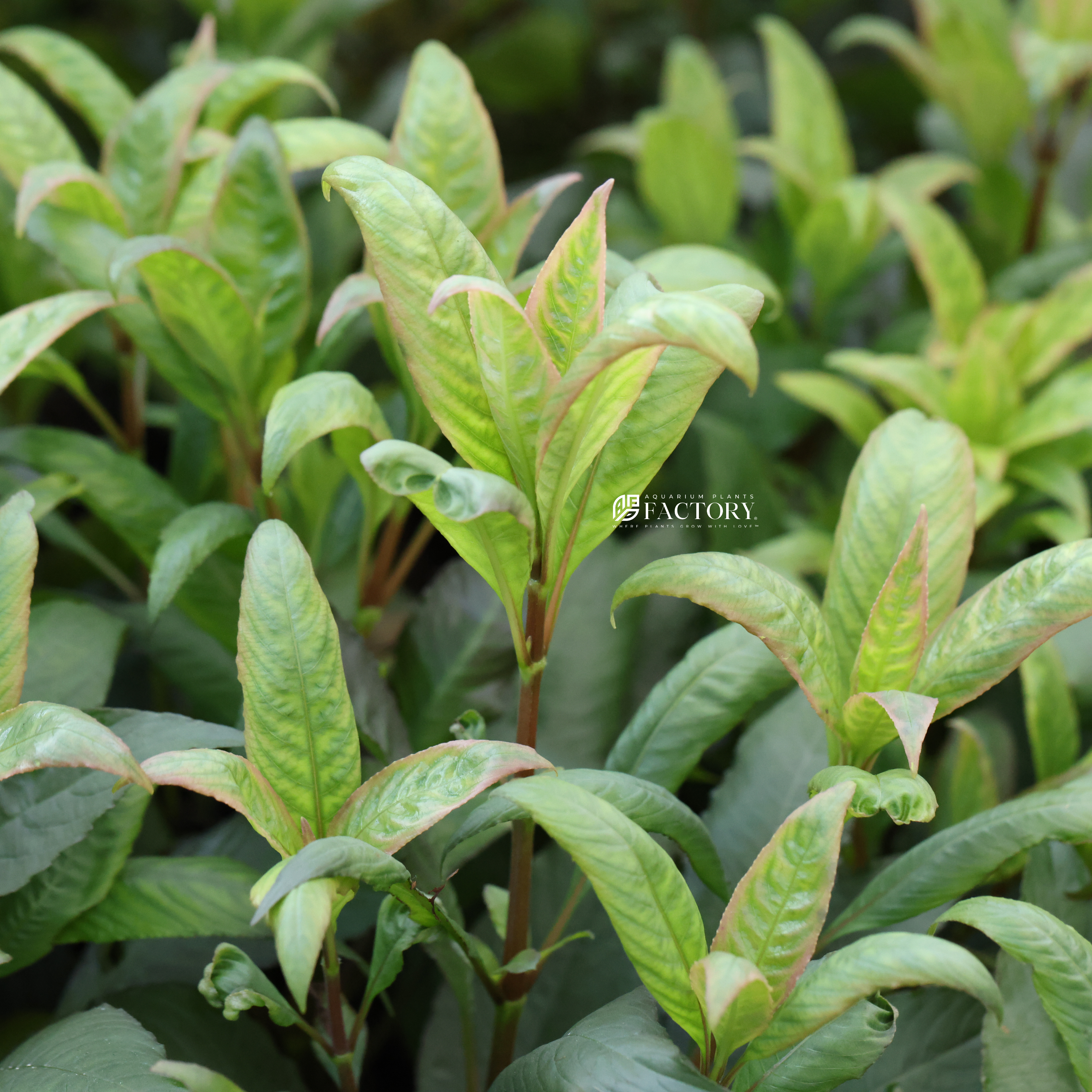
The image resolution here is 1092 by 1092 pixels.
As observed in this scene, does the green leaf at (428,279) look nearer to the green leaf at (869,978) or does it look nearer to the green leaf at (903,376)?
the green leaf at (869,978)

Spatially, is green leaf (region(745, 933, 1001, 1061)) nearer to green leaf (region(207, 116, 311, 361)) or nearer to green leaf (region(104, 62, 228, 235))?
green leaf (region(207, 116, 311, 361))

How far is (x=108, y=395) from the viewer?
4.40 ft

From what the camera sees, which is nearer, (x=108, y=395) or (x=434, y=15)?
(x=108, y=395)

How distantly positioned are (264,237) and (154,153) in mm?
151

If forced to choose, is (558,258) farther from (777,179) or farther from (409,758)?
(777,179)

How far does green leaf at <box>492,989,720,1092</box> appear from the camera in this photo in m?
0.50

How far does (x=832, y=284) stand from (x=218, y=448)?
686 millimetres

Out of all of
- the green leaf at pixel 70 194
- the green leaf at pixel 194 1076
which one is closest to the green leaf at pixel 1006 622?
the green leaf at pixel 194 1076

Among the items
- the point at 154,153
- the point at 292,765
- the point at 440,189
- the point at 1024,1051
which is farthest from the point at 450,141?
the point at 1024,1051

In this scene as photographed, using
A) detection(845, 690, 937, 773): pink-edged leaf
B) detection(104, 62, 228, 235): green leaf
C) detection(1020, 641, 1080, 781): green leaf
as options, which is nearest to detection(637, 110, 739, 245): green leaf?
detection(104, 62, 228, 235): green leaf

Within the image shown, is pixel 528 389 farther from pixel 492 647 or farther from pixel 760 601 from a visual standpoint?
pixel 492 647

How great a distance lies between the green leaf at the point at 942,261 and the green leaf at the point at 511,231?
425 millimetres

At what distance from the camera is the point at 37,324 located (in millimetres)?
668

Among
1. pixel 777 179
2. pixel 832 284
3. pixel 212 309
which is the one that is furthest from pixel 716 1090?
pixel 777 179
